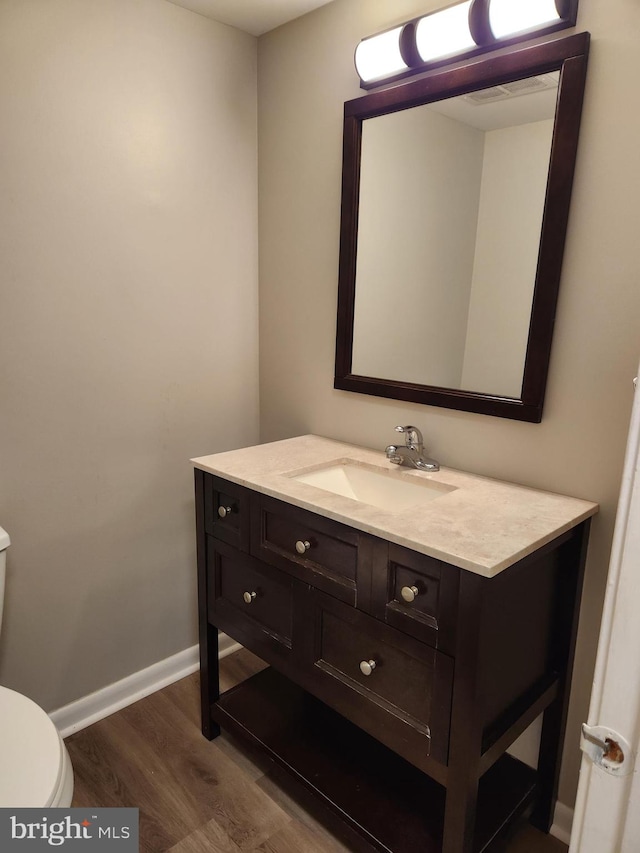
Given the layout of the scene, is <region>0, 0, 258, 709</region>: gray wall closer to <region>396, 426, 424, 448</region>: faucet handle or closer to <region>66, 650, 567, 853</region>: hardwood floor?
<region>66, 650, 567, 853</region>: hardwood floor

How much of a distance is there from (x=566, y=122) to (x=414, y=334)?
65cm

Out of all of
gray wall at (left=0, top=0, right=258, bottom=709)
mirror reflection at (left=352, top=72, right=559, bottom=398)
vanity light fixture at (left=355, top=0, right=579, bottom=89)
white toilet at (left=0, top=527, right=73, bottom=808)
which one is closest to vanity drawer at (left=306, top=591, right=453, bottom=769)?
white toilet at (left=0, top=527, right=73, bottom=808)

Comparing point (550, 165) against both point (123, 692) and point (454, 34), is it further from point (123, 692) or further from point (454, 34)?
point (123, 692)

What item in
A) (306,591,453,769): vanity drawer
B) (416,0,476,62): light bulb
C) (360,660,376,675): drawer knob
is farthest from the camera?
(416,0,476,62): light bulb

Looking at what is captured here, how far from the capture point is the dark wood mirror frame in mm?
1287

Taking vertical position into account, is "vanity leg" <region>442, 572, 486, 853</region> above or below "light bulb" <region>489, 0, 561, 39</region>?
below

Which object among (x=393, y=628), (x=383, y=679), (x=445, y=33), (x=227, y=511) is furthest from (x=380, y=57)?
(x=383, y=679)

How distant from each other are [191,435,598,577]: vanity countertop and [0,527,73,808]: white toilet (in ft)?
2.32

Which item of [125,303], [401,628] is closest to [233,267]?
[125,303]

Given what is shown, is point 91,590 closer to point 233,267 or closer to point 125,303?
point 125,303

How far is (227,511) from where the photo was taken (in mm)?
1627

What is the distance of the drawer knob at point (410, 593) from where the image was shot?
1.18 meters

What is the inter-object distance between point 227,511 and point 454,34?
1.38 metres

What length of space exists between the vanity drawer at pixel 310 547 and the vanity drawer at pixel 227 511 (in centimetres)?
4
